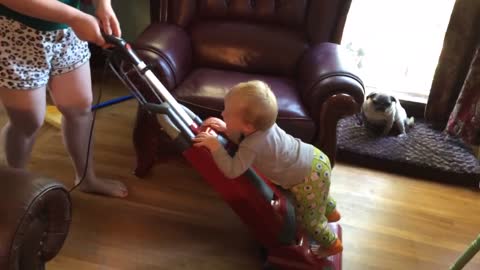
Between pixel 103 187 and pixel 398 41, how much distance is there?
201 centimetres

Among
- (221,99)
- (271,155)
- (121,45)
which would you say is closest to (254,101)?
(271,155)

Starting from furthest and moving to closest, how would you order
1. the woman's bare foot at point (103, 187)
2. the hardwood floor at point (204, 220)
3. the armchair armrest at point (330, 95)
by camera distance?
the woman's bare foot at point (103, 187)
the armchair armrest at point (330, 95)
the hardwood floor at point (204, 220)

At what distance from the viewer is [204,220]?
203cm

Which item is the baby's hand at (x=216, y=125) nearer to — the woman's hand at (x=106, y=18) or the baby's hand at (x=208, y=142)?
the baby's hand at (x=208, y=142)

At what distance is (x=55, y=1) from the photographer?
134 centimetres

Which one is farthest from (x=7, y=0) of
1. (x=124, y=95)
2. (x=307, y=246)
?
(x=124, y=95)

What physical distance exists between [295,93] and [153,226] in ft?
2.85

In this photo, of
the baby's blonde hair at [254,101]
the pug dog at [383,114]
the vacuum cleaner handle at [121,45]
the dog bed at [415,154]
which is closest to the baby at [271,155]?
the baby's blonde hair at [254,101]

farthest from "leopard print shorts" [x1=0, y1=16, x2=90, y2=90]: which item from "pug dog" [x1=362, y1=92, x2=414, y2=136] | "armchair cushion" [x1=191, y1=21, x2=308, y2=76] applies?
"pug dog" [x1=362, y1=92, x2=414, y2=136]

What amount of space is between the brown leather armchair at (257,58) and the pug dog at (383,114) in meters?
0.45

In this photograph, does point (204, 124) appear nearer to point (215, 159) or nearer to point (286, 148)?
point (215, 159)

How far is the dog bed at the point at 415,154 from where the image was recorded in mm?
2439

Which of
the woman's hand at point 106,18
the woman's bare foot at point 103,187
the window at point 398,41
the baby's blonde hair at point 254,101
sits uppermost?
the woman's hand at point 106,18

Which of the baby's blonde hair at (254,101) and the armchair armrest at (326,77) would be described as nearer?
the baby's blonde hair at (254,101)
